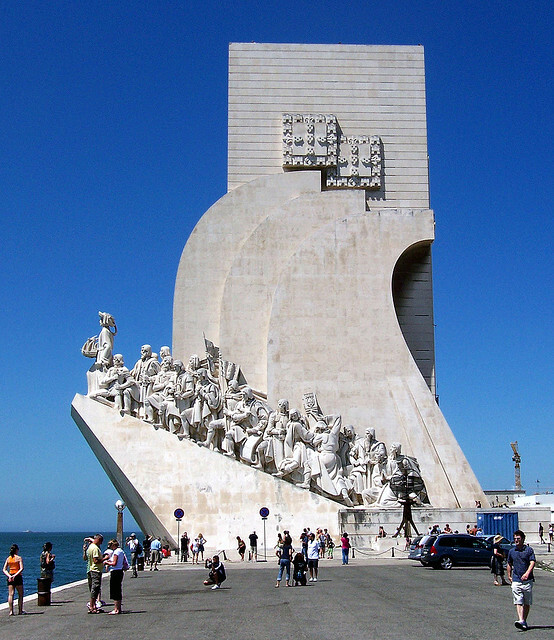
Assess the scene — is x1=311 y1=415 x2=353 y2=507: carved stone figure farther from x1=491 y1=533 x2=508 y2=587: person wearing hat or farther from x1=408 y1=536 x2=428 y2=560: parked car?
x1=491 y1=533 x2=508 y2=587: person wearing hat

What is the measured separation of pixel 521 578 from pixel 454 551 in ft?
24.1

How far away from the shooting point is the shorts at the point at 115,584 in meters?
9.40

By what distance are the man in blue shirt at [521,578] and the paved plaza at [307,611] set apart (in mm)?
164

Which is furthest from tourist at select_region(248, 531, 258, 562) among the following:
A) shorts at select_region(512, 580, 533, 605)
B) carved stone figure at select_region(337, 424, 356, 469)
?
shorts at select_region(512, 580, 533, 605)

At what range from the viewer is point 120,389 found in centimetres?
2059

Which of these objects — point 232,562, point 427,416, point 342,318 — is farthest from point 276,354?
point 232,562

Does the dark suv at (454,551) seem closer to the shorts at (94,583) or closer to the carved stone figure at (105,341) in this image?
the shorts at (94,583)

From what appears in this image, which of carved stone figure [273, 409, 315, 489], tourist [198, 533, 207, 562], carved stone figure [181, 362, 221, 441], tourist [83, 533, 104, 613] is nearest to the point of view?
tourist [83, 533, 104, 613]

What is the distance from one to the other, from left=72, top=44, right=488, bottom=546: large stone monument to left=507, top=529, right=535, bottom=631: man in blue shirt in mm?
11213

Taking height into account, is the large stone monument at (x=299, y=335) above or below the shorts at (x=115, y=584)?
above

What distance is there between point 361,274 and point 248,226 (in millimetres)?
3763

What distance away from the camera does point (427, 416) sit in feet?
71.9

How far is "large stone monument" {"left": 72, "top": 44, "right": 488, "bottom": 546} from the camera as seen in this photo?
19875 mm

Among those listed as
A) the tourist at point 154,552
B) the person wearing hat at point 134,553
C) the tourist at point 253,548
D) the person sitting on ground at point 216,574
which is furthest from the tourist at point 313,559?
the tourist at point 253,548
